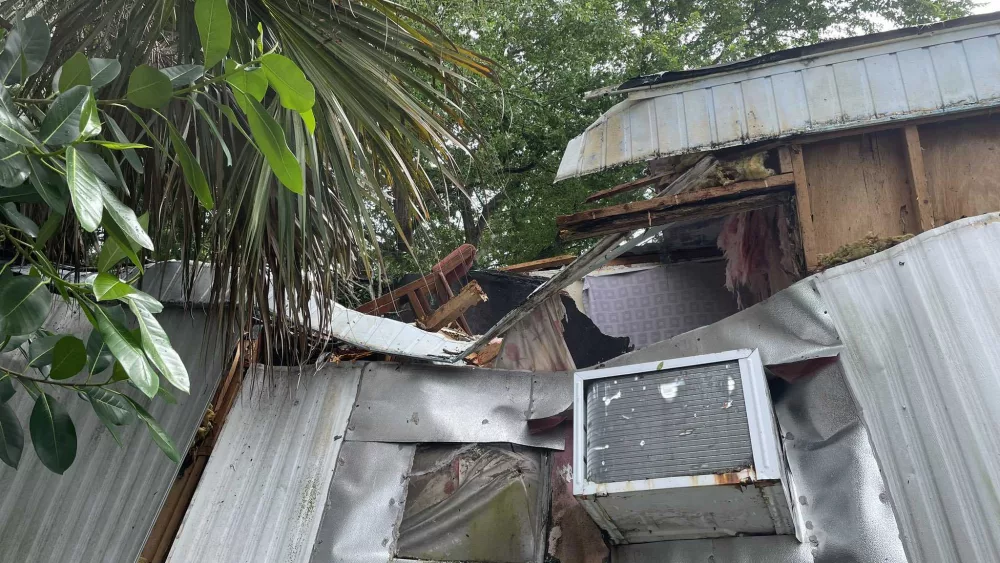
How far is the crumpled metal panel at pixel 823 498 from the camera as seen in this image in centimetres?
256

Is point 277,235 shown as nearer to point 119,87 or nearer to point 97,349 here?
point 119,87

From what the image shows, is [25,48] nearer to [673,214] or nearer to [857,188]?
[673,214]

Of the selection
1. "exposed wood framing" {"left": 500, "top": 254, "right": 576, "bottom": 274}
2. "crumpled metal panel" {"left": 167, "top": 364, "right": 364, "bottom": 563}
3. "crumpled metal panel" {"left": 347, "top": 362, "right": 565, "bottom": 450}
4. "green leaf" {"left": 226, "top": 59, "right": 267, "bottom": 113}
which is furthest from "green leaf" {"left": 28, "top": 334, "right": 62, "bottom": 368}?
"exposed wood framing" {"left": 500, "top": 254, "right": 576, "bottom": 274}

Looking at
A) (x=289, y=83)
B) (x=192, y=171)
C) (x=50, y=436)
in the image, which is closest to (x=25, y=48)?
(x=192, y=171)

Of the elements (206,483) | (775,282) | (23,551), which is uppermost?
(775,282)

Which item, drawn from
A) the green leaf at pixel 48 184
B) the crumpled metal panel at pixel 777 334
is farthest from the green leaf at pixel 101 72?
the crumpled metal panel at pixel 777 334

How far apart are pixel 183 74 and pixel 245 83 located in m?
0.25

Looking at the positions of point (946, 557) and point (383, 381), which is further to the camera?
point (383, 381)

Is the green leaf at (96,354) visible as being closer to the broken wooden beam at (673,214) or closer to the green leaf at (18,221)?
the green leaf at (18,221)

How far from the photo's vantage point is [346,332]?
3764 mm

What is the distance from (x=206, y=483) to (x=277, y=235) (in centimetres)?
119

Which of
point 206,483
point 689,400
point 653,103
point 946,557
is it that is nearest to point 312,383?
point 206,483

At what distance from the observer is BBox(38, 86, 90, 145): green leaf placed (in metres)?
1.65

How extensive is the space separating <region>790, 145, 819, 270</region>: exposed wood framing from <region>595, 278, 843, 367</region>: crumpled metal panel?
388mm
